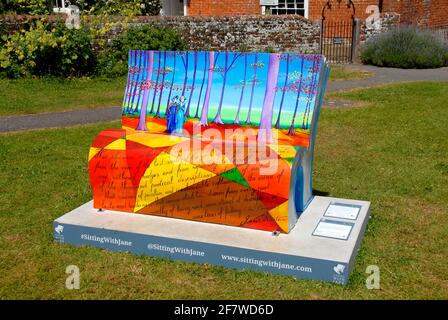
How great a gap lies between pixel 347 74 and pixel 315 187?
8953mm

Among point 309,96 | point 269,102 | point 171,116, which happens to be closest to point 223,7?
point 171,116

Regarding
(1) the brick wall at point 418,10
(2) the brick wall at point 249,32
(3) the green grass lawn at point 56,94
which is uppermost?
(1) the brick wall at point 418,10

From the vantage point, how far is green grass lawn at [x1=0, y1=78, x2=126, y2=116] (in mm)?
10414

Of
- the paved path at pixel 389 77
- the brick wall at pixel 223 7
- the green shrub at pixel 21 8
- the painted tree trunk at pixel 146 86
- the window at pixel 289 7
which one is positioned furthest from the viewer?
the brick wall at pixel 223 7

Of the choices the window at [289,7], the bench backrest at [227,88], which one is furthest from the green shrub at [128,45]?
the bench backrest at [227,88]

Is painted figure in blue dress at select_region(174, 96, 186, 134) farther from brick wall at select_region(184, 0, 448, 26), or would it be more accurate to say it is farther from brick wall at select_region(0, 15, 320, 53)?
brick wall at select_region(184, 0, 448, 26)

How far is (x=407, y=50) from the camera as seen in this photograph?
15484 millimetres

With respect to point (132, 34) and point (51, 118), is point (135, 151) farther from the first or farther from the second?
point (132, 34)

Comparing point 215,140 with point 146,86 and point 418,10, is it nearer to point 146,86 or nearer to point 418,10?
point 146,86

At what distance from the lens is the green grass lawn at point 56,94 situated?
410 inches

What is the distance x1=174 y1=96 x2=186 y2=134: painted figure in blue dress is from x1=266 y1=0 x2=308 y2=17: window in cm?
1532

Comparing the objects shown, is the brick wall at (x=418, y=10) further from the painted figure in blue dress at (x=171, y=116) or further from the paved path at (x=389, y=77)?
the painted figure in blue dress at (x=171, y=116)

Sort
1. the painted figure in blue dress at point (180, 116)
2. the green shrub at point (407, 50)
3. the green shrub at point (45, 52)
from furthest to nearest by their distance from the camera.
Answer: the green shrub at point (407, 50)
the green shrub at point (45, 52)
the painted figure in blue dress at point (180, 116)
